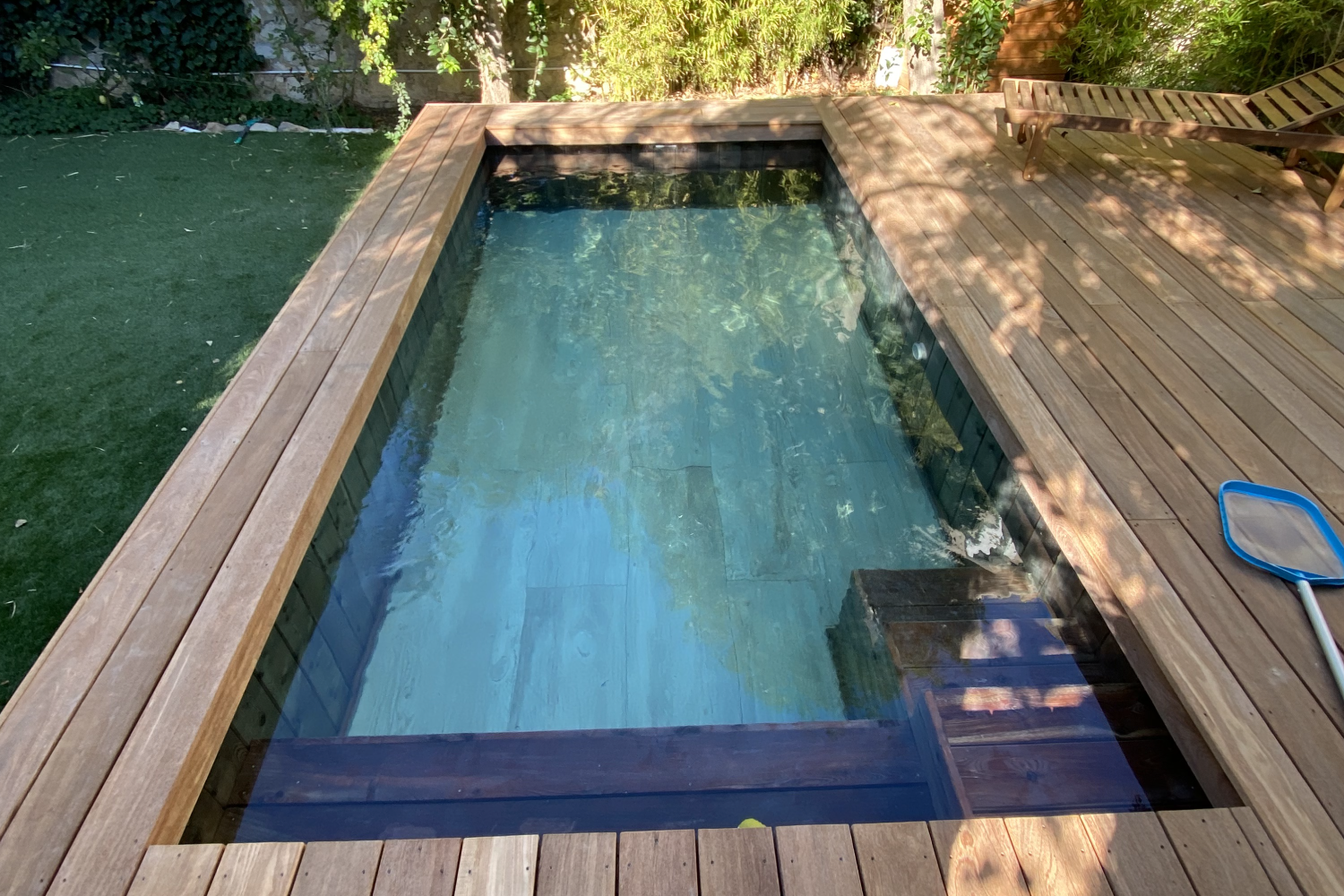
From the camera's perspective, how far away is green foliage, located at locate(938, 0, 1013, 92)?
15.7ft

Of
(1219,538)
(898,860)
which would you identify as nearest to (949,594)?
(1219,538)

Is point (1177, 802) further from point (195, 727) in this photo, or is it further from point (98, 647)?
point (98, 647)

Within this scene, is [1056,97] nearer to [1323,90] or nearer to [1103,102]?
[1103,102]

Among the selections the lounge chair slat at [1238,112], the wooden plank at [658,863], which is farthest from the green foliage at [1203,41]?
the wooden plank at [658,863]

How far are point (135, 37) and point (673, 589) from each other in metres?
5.62

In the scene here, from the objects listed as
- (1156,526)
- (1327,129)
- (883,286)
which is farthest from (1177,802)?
(1327,129)

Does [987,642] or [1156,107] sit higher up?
[1156,107]

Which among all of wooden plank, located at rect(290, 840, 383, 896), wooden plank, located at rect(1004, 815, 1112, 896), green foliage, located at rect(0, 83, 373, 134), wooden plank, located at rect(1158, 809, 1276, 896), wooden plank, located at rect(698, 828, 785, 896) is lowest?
wooden plank, located at rect(290, 840, 383, 896)

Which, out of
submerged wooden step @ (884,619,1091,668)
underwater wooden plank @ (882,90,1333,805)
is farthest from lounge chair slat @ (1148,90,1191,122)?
submerged wooden step @ (884,619,1091,668)

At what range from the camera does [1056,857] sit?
3.92 ft

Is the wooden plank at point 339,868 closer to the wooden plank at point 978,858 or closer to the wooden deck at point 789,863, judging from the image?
the wooden deck at point 789,863

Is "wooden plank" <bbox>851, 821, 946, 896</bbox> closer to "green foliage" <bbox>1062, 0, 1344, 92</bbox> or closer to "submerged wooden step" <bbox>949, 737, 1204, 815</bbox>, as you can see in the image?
"submerged wooden step" <bbox>949, 737, 1204, 815</bbox>

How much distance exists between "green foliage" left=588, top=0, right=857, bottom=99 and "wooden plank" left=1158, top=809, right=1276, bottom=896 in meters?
4.90

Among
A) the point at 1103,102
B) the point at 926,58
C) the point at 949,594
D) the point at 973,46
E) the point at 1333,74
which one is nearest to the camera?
the point at 949,594
